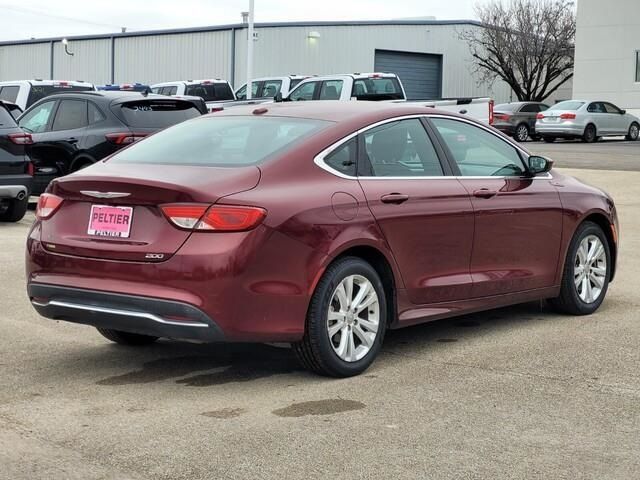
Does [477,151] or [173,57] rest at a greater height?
[173,57]

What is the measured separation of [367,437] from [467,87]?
50.7 m

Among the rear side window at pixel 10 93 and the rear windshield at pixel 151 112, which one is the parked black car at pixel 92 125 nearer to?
the rear windshield at pixel 151 112

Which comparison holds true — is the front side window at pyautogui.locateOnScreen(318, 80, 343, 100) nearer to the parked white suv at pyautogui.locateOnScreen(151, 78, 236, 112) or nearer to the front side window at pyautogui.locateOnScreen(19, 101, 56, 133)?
the parked white suv at pyautogui.locateOnScreen(151, 78, 236, 112)

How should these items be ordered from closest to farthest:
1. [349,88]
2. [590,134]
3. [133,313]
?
[133,313] < [349,88] < [590,134]

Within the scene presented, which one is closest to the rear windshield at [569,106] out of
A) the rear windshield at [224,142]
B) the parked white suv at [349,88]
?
the parked white suv at [349,88]

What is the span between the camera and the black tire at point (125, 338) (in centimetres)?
641

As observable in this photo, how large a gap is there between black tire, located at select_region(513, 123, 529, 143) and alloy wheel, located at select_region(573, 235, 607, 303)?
94.9ft

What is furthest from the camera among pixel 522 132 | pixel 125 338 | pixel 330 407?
pixel 522 132

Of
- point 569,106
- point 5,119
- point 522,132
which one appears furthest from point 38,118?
point 522,132

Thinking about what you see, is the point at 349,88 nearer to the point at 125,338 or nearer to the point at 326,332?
the point at 125,338

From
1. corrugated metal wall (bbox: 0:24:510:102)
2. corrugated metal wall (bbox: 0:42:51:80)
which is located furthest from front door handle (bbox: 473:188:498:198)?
corrugated metal wall (bbox: 0:42:51:80)

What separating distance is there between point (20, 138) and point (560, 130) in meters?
24.2

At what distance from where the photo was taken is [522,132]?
3619 cm

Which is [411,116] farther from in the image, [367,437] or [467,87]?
[467,87]
